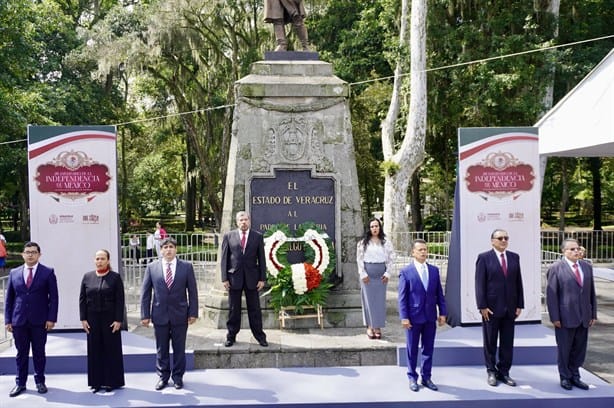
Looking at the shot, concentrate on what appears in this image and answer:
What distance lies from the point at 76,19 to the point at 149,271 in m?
26.4

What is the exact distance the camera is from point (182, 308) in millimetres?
6129

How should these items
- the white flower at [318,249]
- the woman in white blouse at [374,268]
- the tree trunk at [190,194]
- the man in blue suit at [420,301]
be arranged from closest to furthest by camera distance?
1. the man in blue suit at [420,301]
2. the woman in white blouse at [374,268]
3. the white flower at [318,249]
4. the tree trunk at [190,194]

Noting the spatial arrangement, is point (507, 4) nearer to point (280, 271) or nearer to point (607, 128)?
point (607, 128)

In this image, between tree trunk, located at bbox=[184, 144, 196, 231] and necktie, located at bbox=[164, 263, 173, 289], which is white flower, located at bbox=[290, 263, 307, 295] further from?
tree trunk, located at bbox=[184, 144, 196, 231]

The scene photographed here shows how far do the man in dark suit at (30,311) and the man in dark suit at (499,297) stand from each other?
14.3 ft

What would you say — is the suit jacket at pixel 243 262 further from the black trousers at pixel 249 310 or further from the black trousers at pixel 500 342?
the black trousers at pixel 500 342

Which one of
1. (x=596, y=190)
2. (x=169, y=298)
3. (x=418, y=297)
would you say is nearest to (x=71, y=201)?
(x=169, y=298)

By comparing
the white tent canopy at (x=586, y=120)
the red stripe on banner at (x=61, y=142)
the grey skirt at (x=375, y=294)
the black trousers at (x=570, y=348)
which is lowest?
the black trousers at (x=570, y=348)

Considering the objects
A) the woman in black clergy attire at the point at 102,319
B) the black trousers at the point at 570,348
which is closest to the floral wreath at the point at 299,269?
the woman in black clergy attire at the point at 102,319

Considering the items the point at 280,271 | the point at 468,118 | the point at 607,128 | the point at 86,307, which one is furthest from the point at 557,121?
the point at 468,118

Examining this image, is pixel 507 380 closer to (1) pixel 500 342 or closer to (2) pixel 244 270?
(1) pixel 500 342

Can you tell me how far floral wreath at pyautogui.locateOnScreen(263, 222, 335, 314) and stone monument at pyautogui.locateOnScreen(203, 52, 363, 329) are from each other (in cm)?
26

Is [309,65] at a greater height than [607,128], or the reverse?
[309,65]

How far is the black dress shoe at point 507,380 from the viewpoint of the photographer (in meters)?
6.29
